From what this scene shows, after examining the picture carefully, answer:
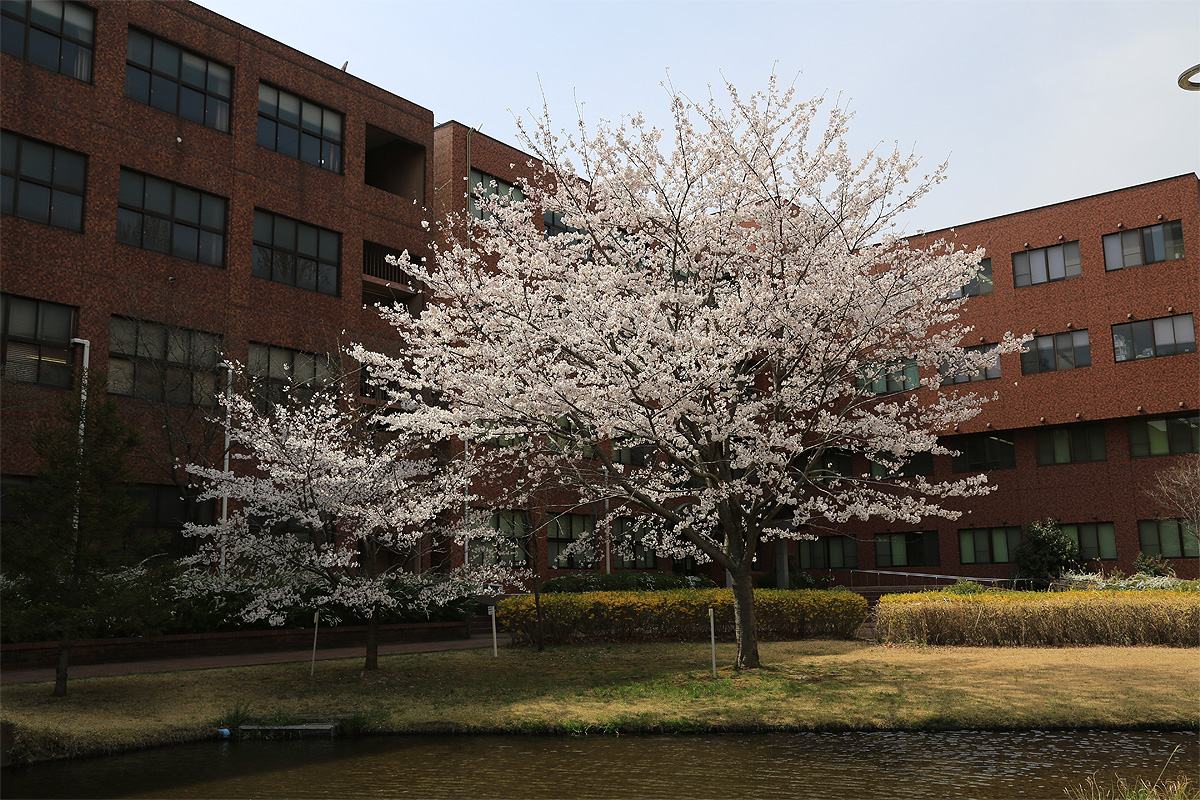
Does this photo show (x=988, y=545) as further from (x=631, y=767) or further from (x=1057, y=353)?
(x=631, y=767)

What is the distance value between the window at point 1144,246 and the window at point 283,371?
2966 centimetres

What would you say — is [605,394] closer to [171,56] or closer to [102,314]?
[102,314]

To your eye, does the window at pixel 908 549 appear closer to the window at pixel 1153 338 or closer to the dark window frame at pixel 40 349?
the window at pixel 1153 338

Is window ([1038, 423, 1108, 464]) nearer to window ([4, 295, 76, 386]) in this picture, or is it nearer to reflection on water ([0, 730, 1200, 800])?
reflection on water ([0, 730, 1200, 800])

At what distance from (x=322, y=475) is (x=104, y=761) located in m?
6.02

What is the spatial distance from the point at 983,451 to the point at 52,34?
35.7 m

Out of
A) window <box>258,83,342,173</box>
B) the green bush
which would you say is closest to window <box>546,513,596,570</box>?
the green bush

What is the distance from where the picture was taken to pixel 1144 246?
34406 mm

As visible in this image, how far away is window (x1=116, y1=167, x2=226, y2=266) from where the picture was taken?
24.6 m

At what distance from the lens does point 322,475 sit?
1683 cm

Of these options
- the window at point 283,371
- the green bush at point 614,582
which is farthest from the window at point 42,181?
the green bush at point 614,582

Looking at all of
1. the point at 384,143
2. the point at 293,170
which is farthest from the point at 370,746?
the point at 384,143

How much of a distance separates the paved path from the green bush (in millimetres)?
4253

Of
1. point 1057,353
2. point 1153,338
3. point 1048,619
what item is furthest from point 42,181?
point 1153,338
